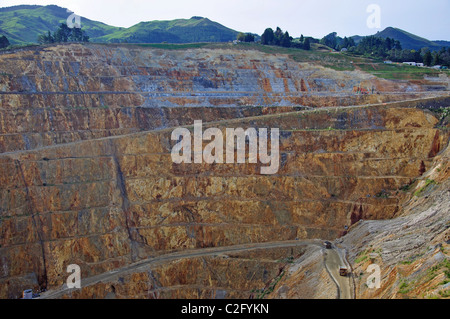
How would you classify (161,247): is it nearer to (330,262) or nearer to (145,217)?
(145,217)

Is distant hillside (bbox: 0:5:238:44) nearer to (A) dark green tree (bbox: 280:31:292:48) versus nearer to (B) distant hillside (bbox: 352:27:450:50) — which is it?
(A) dark green tree (bbox: 280:31:292:48)

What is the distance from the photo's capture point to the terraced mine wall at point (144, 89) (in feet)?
158

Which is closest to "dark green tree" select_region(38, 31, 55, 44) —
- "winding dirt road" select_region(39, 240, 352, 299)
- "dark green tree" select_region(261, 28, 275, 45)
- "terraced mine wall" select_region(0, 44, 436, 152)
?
"terraced mine wall" select_region(0, 44, 436, 152)

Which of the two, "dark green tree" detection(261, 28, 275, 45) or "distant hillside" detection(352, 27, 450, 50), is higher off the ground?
"distant hillside" detection(352, 27, 450, 50)

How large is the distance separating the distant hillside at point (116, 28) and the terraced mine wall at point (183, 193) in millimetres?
74311

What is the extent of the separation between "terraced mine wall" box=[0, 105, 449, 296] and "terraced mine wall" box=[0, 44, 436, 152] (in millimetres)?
5843

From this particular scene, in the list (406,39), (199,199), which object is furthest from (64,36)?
(406,39)

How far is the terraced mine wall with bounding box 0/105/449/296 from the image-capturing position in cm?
4016

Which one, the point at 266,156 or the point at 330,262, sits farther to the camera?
the point at 266,156

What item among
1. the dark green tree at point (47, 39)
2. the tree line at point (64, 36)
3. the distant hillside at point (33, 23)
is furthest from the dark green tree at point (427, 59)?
the distant hillside at point (33, 23)

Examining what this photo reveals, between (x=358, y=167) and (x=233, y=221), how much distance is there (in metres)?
14.1

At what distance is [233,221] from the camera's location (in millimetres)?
43031

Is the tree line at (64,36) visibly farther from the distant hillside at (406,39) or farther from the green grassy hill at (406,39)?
the green grassy hill at (406,39)

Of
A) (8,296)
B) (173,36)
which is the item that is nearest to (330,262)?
(8,296)
